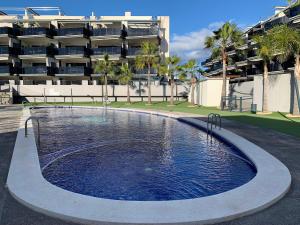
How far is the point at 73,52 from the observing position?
163ft

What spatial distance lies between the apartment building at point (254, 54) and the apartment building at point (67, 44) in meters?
13.7

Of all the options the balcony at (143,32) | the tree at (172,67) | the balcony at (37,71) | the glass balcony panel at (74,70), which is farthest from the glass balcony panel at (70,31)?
the tree at (172,67)

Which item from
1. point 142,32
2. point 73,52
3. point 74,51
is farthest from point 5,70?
point 142,32

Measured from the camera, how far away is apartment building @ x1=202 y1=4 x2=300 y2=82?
127ft

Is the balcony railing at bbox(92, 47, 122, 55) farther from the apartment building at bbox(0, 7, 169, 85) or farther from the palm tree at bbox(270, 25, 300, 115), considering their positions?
the palm tree at bbox(270, 25, 300, 115)

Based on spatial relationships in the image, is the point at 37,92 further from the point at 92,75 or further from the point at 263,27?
the point at 263,27

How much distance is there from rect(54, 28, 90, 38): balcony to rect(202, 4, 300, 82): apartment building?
25409 mm

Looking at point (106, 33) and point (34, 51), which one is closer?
point (34, 51)

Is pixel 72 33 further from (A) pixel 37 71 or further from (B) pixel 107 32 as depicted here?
(A) pixel 37 71

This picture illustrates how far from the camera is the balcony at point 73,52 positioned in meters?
49.4

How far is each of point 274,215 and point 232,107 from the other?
27279 mm

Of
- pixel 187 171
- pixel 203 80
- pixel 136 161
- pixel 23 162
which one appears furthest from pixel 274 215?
pixel 203 80

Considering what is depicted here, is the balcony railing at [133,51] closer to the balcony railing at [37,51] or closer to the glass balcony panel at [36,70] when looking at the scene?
the balcony railing at [37,51]

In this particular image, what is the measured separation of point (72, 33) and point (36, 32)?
6.42m
